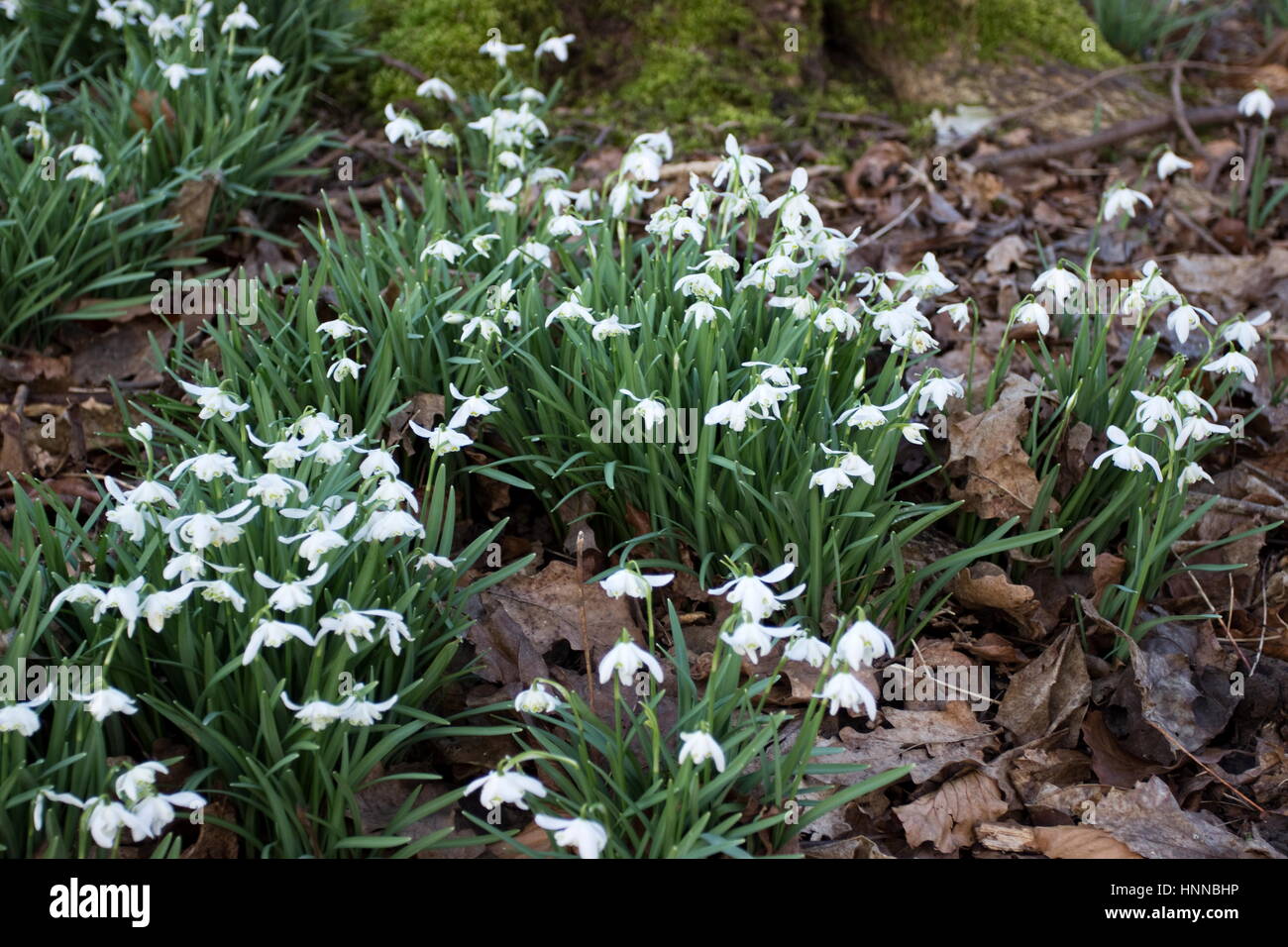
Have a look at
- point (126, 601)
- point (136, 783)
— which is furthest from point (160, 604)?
point (136, 783)

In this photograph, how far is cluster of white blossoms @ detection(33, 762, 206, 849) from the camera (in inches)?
62.9

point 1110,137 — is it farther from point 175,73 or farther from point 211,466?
point 211,466

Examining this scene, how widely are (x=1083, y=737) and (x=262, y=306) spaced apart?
2.19m

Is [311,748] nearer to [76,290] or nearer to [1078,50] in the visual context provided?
[76,290]

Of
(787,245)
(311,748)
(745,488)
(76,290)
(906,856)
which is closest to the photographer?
(311,748)

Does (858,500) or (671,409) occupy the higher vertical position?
(671,409)

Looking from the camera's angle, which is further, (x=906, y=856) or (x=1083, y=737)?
(x=1083, y=737)

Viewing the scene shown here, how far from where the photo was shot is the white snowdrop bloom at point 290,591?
1.77 m

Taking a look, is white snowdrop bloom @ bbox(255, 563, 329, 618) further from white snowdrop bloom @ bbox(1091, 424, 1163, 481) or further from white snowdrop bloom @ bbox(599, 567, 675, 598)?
white snowdrop bloom @ bbox(1091, 424, 1163, 481)

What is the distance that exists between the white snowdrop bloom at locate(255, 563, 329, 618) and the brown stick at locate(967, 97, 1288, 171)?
11.0 feet

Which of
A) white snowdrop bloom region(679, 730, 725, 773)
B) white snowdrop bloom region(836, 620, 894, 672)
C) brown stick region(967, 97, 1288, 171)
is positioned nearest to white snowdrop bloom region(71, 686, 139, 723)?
white snowdrop bloom region(679, 730, 725, 773)

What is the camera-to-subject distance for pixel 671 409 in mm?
2367

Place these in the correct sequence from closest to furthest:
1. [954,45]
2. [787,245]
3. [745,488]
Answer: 1. [745,488]
2. [787,245]
3. [954,45]

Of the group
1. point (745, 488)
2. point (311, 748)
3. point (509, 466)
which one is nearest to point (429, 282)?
point (509, 466)
